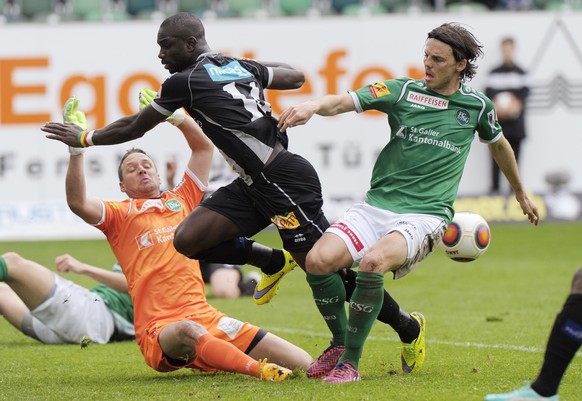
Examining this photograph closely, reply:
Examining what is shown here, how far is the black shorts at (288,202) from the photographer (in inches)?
279

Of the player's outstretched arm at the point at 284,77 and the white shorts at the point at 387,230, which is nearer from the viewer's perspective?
the white shorts at the point at 387,230

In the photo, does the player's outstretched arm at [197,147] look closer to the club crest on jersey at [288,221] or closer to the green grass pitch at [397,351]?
the club crest on jersey at [288,221]

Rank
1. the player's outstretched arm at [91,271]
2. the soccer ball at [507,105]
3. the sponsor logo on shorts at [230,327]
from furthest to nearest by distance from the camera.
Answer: the soccer ball at [507,105] → the player's outstretched arm at [91,271] → the sponsor logo on shorts at [230,327]

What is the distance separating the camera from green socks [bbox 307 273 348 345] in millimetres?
7098

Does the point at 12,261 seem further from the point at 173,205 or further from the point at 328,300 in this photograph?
the point at 328,300

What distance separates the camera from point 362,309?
21.9 feet

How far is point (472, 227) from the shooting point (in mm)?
8469

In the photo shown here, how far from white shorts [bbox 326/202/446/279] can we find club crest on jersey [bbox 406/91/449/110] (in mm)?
746

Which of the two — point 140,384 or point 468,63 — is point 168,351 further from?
point 468,63

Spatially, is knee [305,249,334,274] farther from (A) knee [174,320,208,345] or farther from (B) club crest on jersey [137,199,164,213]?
(B) club crest on jersey [137,199,164,213]

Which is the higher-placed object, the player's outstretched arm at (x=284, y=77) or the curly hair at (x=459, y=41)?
the curly hair at (x=459, y=41)

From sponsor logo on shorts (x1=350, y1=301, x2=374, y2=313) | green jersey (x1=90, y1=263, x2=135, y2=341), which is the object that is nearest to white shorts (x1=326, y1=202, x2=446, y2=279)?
sponsor logo on shorts (x1=350, y1=301, x2=374, y2=313)

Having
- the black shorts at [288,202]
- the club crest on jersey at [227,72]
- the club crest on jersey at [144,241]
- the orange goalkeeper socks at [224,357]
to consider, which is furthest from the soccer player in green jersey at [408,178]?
the club crest on jersey at [144,241]

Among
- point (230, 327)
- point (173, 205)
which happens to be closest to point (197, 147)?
point (173, 205)
